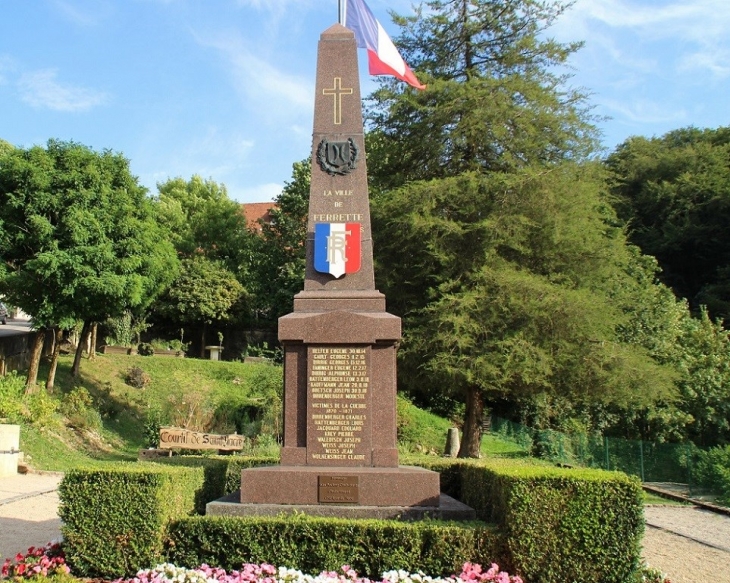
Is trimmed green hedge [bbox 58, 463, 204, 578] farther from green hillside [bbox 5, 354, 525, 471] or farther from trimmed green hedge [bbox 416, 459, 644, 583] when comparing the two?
green hillside [bbox 5, 354, 525, 471]

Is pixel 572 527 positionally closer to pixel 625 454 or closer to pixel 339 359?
pixel 339 359

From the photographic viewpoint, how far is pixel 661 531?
452 inches

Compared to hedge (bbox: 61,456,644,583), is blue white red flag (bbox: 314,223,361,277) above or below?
above

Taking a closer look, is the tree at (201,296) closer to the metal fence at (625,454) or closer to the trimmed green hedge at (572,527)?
the metal fence at (625,454)

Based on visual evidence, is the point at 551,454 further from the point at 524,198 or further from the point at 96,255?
the point at 96,255

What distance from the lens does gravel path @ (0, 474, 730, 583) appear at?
847cm

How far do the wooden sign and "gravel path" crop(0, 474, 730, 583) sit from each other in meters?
3.41

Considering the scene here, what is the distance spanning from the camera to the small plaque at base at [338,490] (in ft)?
25.9

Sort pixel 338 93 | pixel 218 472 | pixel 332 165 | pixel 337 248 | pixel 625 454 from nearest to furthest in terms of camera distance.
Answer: pixel 218 472 → pixel 337 248 → pixel 332 165 → pixel 338 93 → pixel 625 454

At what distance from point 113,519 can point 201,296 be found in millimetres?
28862

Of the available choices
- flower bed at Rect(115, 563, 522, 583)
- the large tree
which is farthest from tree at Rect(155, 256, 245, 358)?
flower bed at Rect(115, 563, 522, 583)

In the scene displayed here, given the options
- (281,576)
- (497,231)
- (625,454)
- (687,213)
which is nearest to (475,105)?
(497,231)

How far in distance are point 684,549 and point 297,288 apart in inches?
1061

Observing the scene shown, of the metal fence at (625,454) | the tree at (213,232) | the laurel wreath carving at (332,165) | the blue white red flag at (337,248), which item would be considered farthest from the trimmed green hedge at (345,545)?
the tree at (213,232)
